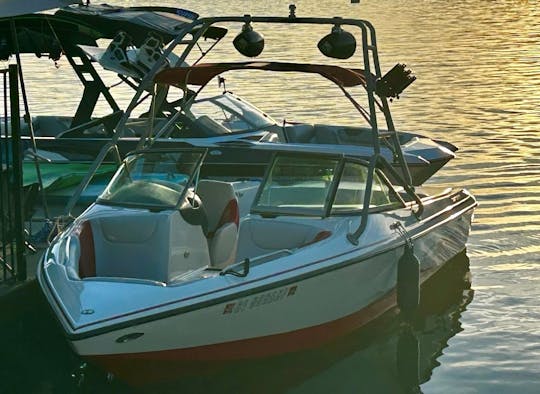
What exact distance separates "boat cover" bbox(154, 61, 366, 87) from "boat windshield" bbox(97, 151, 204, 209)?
874 millimetres

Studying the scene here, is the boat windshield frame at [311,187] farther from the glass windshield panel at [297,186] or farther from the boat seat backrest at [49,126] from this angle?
the boat seat backrest at [49,126]

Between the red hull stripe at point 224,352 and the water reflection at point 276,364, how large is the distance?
134 mm

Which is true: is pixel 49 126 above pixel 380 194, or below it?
below

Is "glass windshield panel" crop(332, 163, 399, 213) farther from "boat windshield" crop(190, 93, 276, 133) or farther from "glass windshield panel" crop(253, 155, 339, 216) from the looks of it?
"boat windshield" crop(190, 93, 276, 133)

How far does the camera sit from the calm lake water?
9.35 m

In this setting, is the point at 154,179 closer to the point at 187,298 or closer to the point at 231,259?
the point at 231,259

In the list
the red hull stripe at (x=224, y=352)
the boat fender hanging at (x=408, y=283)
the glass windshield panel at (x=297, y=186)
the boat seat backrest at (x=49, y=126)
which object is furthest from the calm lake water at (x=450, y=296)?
the boat seat backrest at (x=49, y=126)

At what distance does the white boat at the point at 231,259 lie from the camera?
27.0 ft

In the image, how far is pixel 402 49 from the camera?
39344 mm

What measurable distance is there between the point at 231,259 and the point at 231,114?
624 centimetres

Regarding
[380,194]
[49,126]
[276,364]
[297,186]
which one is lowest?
[49,126]

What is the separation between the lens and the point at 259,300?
8.64 m

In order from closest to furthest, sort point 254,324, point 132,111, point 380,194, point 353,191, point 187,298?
point 187,298 → point 254,324 → point 353,191 → point 380,194 → point 132,111

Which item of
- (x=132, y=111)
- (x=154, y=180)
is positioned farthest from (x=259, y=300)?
(x=132, y=111)
